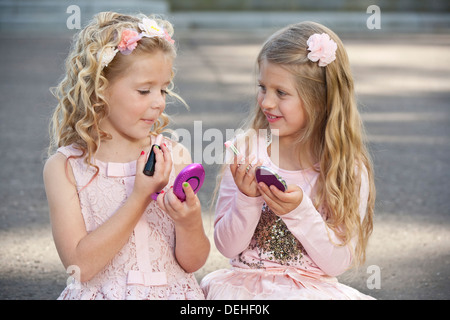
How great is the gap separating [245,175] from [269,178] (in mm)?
115

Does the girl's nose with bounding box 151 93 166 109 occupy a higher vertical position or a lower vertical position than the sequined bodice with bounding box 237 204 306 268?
higher

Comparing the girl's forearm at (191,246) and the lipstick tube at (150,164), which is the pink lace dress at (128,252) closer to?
the girl's forearm at (191,246)

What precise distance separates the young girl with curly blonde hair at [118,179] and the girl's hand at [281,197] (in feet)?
0.79

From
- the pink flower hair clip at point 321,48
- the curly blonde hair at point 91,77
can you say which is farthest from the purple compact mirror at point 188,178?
the pink flower hair clip at point 321,48

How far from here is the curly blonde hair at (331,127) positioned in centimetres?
265

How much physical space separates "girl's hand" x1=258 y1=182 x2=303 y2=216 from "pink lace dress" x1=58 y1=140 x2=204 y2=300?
0.39 m

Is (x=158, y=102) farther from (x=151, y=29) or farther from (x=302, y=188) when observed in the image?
(x=302, y=188)

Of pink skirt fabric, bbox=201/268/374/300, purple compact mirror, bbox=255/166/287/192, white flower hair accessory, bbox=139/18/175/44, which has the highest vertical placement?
white flower hair accessory, bbox=139/18/175/44

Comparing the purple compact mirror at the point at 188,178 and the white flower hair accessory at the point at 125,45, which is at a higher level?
the white flower hair accessory at the point at 125,45

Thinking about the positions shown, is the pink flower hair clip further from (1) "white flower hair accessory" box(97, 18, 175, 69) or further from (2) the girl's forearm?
(2) the girl's forearm

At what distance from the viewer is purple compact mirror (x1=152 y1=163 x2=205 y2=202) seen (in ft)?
7.61

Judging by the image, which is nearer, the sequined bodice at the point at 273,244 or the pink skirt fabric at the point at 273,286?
the pink skirt fabric at the point at 273,286

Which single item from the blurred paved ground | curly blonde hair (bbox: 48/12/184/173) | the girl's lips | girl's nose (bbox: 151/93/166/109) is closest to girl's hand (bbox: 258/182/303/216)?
the girl's lips

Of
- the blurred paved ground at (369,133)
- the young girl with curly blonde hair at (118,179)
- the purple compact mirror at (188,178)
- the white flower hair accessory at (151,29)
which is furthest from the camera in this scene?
the blurred paved ground at (369,133)
